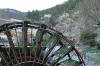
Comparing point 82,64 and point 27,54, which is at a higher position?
point 27,54

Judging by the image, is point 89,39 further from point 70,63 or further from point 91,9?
point 70,63

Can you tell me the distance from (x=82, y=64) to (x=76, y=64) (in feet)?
0.82

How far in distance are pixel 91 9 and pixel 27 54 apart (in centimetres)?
3203

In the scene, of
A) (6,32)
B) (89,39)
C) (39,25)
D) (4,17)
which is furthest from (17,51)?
(89,39)

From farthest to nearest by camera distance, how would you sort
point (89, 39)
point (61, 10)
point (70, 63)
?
point (61, 10) → point (89, 39) → point (70, 63)

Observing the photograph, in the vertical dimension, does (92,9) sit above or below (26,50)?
above

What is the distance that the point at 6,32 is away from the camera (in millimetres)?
5652

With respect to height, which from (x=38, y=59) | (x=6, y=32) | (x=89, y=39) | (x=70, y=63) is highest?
(x=6, y=32)

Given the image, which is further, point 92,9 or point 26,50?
point 92,9

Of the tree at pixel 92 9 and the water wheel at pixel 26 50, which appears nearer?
the water wheel at pixel 26 50

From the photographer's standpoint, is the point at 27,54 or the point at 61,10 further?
the point at 61,10

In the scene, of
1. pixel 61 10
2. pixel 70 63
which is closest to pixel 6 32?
pixel 70 63

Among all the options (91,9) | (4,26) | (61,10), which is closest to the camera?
(4,26)

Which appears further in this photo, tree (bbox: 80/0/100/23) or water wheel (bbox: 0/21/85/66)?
tree (bbox: 80/0/100/23)
